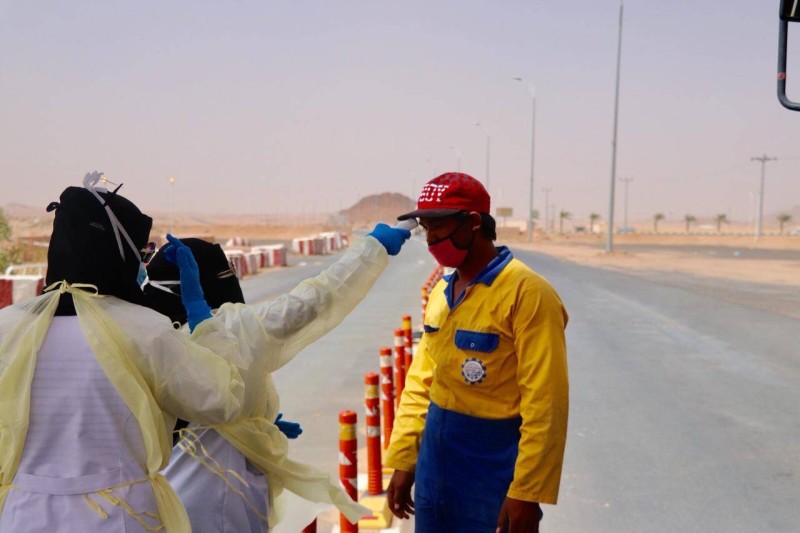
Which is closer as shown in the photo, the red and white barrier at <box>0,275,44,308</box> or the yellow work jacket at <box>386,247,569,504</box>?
the yellow work jacket at <box>386,247,569,504</box>

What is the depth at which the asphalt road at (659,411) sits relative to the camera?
254 inches

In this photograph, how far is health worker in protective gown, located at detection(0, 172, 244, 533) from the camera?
2.48 metres

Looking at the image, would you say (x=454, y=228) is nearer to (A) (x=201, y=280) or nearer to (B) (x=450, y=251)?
(B) (x=450, y=251)

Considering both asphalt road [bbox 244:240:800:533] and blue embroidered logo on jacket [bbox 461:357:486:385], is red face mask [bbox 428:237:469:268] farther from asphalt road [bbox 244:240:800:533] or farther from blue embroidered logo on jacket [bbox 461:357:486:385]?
asphalt road [bbox 244:240:800:533]

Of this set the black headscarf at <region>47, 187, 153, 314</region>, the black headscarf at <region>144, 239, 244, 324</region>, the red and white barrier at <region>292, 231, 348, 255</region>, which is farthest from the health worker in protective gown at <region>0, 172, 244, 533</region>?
the red and white barrier at <region>292, 231, 348, 255</region>

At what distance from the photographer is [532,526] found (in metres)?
3.12

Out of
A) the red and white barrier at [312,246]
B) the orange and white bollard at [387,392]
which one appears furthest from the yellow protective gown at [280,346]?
the red and white barrier at [312,246]

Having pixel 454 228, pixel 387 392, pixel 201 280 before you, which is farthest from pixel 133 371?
pixel 387 392

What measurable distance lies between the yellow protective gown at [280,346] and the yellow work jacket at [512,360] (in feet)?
1.49

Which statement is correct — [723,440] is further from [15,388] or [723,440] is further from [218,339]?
[15,388]

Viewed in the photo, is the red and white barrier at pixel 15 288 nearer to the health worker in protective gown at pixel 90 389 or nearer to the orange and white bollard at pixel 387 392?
the orange and white bollard at pixel 387 392

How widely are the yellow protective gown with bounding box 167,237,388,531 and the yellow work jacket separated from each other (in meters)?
0.45

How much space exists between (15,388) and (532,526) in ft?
→ 6.19

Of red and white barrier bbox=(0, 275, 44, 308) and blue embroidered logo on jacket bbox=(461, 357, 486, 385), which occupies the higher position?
blue embroidered logo on jacket bbox=(461, 357, 486, 385)
